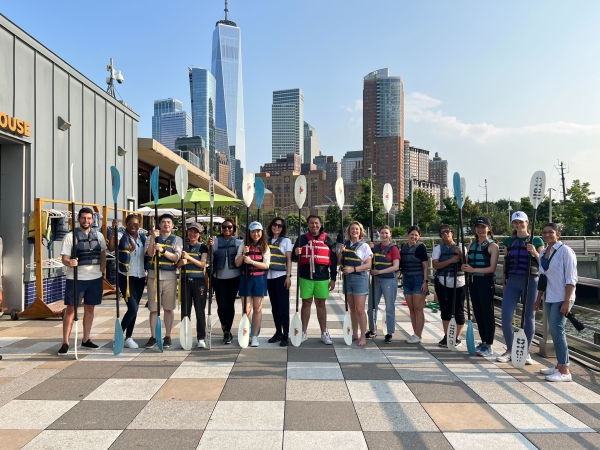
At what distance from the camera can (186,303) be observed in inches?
236

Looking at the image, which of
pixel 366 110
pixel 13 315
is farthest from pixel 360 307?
pixel 366 110

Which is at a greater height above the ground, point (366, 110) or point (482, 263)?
point (366, 110)

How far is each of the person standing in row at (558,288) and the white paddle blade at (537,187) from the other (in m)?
0.90

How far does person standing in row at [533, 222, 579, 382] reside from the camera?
4719 mm

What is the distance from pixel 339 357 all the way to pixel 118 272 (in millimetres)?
3189

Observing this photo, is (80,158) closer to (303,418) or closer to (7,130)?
(7,130)

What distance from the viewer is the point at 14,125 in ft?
25.5

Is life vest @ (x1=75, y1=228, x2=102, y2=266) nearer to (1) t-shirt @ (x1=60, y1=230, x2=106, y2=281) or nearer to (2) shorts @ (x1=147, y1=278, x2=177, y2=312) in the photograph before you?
(1) t-shirt @ (x1=60, y1=230, x2=106, y2=281)

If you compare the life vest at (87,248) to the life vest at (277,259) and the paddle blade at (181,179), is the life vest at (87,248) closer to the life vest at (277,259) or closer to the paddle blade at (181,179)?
the paddle blade at (181,179)

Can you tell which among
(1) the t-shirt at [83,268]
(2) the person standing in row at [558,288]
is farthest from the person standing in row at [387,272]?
(1) the t-shirt at [83,268]

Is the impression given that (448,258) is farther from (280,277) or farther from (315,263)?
(280,277)

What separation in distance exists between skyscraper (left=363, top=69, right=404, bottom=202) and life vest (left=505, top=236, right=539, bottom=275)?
98.7m

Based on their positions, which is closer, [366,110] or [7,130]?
[7,130]

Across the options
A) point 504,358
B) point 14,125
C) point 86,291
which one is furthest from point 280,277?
point 14,125
